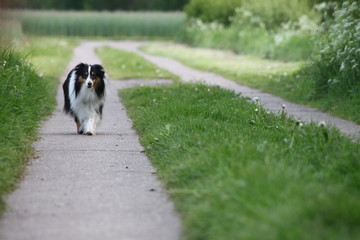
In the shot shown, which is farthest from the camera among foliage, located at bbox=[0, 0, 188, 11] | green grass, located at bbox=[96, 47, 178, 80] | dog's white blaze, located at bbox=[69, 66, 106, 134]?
foliage, located at bbox=[0, 0, 188, 11]

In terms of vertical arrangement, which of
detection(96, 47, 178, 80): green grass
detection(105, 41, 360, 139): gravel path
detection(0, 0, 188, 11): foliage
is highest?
detection(105, 41, 360, 139): gravel path

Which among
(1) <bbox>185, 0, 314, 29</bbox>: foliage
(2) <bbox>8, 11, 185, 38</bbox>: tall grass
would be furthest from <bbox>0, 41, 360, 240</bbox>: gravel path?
(2) <bbox>8, 11, 185, 38</bbox>: tall grass

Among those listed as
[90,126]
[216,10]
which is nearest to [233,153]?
[90,126]

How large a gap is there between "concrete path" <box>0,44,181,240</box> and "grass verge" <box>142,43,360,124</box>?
4715mm

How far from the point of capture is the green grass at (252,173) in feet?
16.3

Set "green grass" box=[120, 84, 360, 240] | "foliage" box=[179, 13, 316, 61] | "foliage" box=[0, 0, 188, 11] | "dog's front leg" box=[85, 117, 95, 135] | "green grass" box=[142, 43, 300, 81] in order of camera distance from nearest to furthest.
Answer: "green grass" box=[120, 84, 360, 240] < "dog's front leg" box=[85, 117, 95, 135] < "green grass" box=[142, 43, 300, 81] < "foliage" box=[179, 13, 316, 61] < "foliage" box=[0, 0, 188, 11]

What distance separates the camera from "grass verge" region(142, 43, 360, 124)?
1358 centimetres

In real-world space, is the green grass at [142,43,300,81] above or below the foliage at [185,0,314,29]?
below

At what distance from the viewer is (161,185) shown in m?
7.16

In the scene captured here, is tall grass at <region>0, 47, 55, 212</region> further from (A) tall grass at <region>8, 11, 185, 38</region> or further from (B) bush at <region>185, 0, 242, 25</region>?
(A) tall grass at <region>8, 11, 185, 38</region>

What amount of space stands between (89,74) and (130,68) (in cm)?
1275

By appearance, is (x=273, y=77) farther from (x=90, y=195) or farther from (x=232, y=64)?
(x=90, y=195)

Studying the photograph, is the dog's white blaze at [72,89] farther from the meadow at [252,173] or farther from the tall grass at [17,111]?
the meadow at [252,173]

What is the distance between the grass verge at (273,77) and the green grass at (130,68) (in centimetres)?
179
